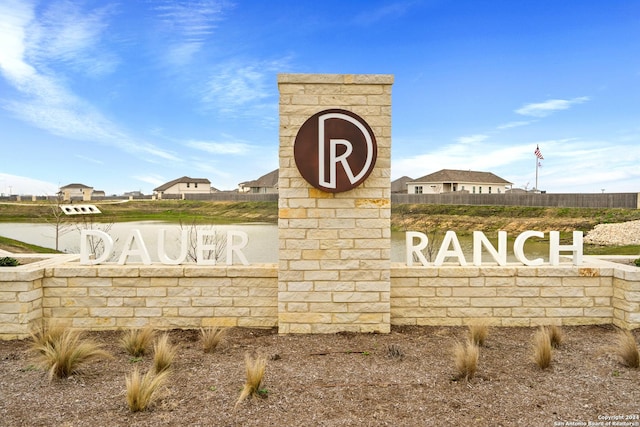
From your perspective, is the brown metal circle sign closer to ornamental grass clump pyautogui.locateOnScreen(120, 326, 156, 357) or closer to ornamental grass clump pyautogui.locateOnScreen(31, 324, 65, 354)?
ornamental grass clump pyautogui.locateOnScreen(120, 326, 156, 357)

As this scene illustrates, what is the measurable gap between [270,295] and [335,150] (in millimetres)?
2607

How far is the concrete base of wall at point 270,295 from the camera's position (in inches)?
277

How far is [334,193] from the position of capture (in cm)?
660

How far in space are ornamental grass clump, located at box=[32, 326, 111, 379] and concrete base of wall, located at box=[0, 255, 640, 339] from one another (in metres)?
1.07

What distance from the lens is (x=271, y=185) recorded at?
67.7 meters

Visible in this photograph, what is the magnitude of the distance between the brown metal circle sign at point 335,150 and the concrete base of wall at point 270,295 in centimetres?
175

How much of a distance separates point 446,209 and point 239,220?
22305 millimetres

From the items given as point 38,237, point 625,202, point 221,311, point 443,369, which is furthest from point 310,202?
point 625,202

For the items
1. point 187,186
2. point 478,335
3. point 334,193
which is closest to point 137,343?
point 334,193

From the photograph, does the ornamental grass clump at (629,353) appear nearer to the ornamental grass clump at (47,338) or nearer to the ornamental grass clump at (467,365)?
the ornamental grass clump at (467,365)

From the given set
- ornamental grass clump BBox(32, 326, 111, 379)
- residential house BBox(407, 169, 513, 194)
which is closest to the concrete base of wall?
ornamental grass clump BBox(32, 326, 111, 379)

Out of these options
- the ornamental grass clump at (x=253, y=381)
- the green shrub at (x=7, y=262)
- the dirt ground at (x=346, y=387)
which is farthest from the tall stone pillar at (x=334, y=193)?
the green shrub at (x=7, y=262)

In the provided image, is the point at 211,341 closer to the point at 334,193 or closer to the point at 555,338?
the point at 334,193

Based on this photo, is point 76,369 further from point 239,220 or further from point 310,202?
point 239,220
